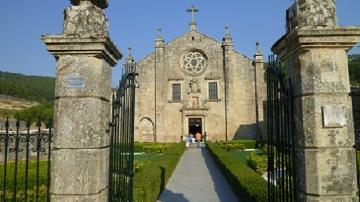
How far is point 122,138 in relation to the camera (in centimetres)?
468

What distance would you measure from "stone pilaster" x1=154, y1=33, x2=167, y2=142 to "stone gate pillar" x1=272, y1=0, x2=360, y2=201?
26149mm

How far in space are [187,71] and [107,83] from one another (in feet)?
88.5

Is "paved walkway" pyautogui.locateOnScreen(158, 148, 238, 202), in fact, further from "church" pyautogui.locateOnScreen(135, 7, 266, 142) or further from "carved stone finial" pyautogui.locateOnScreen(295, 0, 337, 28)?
"church" pyautogui.locateOnScreen(135, 7, 266, 142)

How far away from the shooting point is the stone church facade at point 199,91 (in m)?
29.8

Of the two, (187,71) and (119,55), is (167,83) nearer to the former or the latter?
(187,71)

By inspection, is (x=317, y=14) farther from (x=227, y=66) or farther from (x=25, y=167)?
(x=227, y=66)

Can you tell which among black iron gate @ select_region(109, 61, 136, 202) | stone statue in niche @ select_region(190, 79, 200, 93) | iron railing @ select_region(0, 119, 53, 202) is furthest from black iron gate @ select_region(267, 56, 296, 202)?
stone statue in niche @ select_region(190, 79, 200, 93)

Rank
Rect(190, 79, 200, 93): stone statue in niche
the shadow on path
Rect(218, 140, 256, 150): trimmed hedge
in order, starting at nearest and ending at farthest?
1. the shadow on path
2. Rect(218, 140, 256, 150): trimmed hedge
3. Rect(190, 79, 200, 93): stone statue in niche

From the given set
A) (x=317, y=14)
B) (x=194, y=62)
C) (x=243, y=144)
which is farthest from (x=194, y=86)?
(x=317, y=14)

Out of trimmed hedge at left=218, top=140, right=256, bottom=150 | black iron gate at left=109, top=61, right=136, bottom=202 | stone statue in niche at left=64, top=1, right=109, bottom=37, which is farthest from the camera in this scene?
trimmed hedge at left=218, top=140, right=256, bottom=150

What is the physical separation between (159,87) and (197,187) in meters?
20.2

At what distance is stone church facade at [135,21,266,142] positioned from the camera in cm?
2984

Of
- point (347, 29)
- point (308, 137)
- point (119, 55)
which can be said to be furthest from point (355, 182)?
point (119, 55)

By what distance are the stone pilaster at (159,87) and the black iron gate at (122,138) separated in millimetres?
24875
